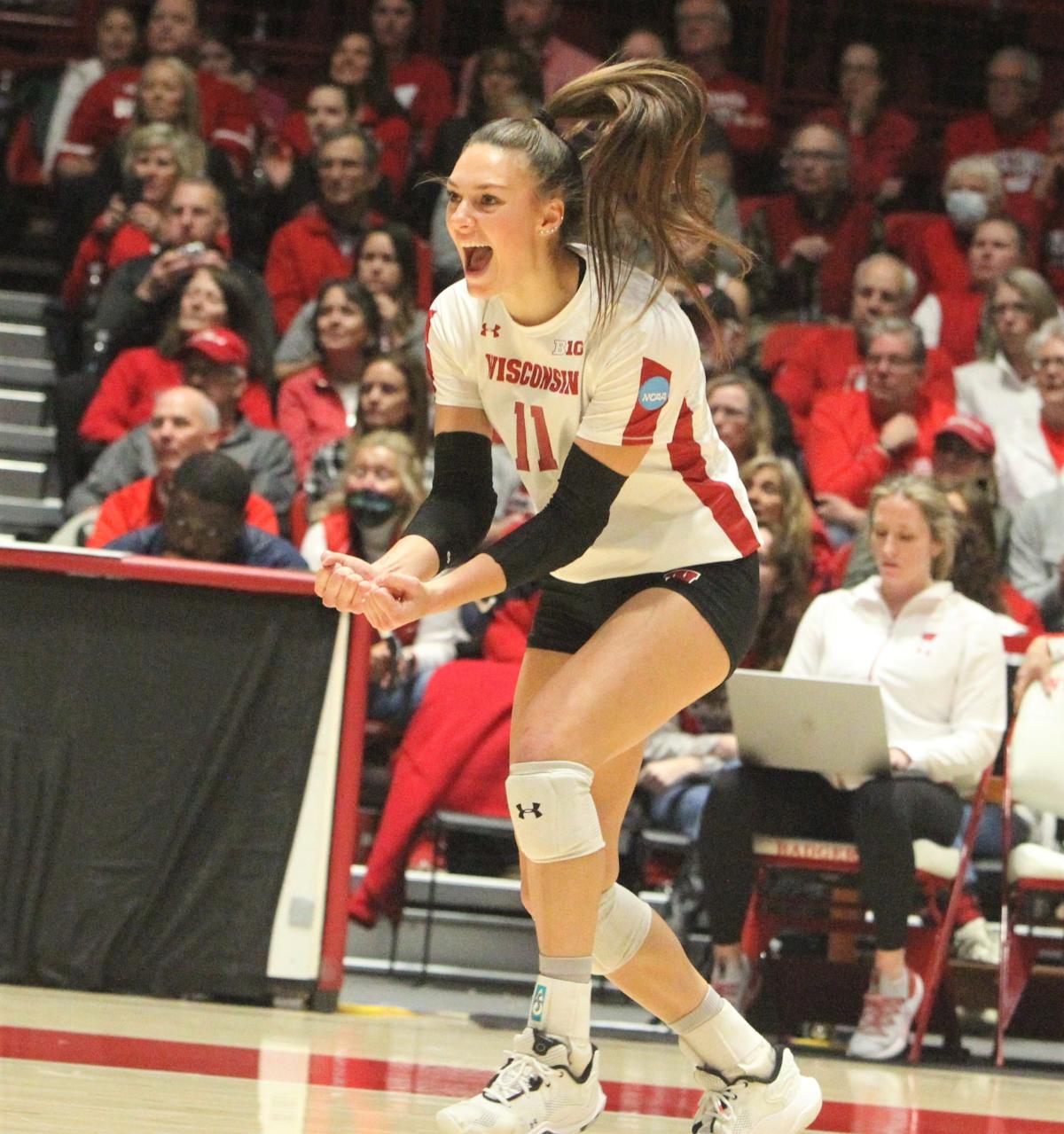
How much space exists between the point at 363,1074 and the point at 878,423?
3.77m

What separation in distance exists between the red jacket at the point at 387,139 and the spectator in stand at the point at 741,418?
2.66 meters

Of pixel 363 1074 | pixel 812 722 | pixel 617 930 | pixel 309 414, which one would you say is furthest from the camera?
pixel 309 414

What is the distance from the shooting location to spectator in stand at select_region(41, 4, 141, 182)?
8430mm

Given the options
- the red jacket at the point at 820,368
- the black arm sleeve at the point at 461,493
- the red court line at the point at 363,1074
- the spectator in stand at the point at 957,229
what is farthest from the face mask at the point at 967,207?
the black arm sleeve at the point at 461,493

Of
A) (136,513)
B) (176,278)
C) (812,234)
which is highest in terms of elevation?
(812,234)

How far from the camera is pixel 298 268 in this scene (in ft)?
25.0

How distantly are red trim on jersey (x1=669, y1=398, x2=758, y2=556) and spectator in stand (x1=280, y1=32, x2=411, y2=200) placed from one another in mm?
5535

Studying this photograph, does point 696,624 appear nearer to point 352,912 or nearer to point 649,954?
point 649,954

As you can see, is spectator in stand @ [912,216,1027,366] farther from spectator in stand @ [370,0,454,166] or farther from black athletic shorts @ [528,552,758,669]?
black athletic shorts @ [528,552,758,669]

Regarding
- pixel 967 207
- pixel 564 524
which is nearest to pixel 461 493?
pixel 564 524

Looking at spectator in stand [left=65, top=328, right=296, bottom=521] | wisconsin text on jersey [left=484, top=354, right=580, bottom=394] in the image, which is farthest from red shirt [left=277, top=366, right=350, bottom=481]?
wisconsin text on jersey [left=484, top=354, right=580, bottom=394]

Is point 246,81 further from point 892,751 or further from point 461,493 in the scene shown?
point 461,493

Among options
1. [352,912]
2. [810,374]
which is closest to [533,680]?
[352,912]

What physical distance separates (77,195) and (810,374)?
3.03 meters
